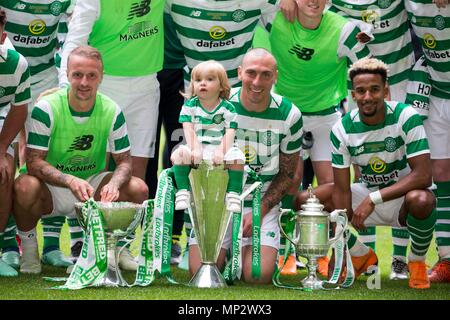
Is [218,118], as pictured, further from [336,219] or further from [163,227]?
[336,219]

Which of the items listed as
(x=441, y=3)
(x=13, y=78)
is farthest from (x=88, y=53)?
(x=441, y=3)

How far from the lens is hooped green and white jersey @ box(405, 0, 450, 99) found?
25.9ft

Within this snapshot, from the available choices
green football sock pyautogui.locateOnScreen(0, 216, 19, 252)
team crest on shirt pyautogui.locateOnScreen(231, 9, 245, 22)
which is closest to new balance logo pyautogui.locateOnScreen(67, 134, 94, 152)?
green football sock pyautogui.locateOnScreen(0, 216, 19, 252)

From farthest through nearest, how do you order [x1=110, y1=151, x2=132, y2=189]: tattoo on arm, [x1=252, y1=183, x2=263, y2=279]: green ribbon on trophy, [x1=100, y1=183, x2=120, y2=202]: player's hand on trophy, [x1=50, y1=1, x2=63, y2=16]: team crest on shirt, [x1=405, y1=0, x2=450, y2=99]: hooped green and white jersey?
[x1=50, y1=1, x2=63, y2=16]: team crest on shirt < [x1=405, y1=0, x2=450, y2=99]: hooped green and white jersey < [x1=110, y1=151, x2=132, y2=189]: tattoo on arm < [x1=100, y1=183, x2=120, y2=202]: player's hand on trophy < [x1=252, y1=183, x2=263, y2=279]: green ribbon on trophy

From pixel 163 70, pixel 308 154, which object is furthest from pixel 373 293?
pixel 163 70

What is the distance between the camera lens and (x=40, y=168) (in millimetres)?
7270

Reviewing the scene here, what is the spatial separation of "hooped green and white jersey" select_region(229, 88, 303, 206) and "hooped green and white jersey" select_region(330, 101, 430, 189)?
28 centimetres

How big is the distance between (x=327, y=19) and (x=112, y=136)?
188 cm

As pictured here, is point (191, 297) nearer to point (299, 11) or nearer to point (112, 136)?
point (112, 136)

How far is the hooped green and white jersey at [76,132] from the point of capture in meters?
7.38

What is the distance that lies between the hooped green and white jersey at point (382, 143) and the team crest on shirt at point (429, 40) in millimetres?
749

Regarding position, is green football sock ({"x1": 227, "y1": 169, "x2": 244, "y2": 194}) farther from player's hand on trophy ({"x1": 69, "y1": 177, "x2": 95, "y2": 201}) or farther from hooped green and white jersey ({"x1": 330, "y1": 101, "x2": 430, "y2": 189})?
hooped green and white jersey ({"x1": 330, "y1": 101, "x2": 430, "y2": 189})

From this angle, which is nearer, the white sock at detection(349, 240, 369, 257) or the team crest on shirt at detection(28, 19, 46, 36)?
the white sock at detection(349, 240, 369, 257)
